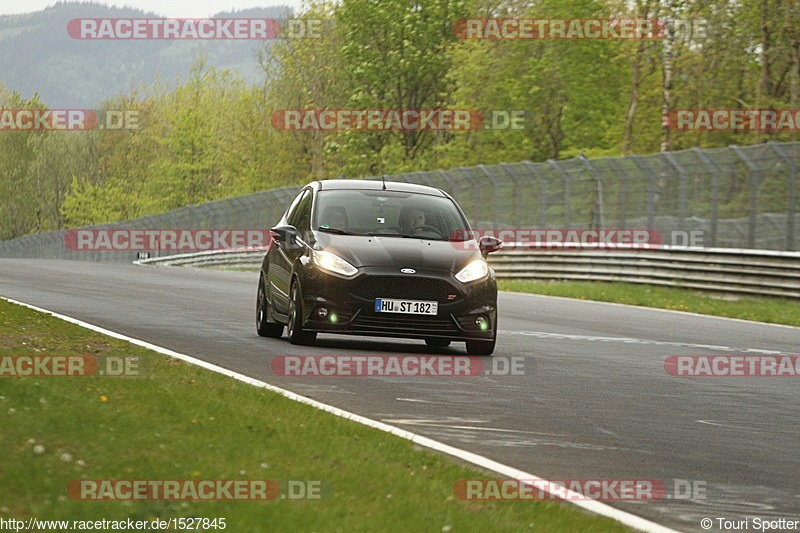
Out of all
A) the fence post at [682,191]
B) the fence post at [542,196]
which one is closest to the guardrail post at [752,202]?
the fence post at [682,191]

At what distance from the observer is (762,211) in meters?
26.6

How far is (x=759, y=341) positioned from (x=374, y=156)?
50.8 metres

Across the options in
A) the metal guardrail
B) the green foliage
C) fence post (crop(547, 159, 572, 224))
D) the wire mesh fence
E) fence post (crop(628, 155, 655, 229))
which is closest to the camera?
the metal guardrail

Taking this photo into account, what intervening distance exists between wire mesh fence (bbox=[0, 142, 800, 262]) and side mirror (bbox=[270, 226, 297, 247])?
12983 millimetres

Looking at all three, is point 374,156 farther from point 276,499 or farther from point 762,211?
point 276,499

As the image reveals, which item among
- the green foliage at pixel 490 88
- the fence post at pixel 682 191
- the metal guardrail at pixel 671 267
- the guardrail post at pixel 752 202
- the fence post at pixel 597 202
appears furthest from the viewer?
the green foliage at pixel 490 88

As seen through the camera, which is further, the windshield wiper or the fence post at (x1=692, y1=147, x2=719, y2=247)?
the fence post at (x1=692, y1=147, x2=719, y2=247)

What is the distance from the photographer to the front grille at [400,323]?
1390cm

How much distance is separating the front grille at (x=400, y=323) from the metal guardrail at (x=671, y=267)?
1299cm

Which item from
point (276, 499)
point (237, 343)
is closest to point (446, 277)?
point (237, 343)

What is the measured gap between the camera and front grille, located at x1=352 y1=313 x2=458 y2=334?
547 inches

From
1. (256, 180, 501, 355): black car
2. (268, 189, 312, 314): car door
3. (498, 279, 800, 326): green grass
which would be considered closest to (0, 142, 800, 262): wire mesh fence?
(498, 279, 800, 326): green grass

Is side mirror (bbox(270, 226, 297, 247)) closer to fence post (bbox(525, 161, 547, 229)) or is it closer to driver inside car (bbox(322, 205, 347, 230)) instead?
driver inside car (bbox(322, 205, 347, 230))

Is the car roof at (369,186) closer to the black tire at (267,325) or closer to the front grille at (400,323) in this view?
the black tire at (267,325)
